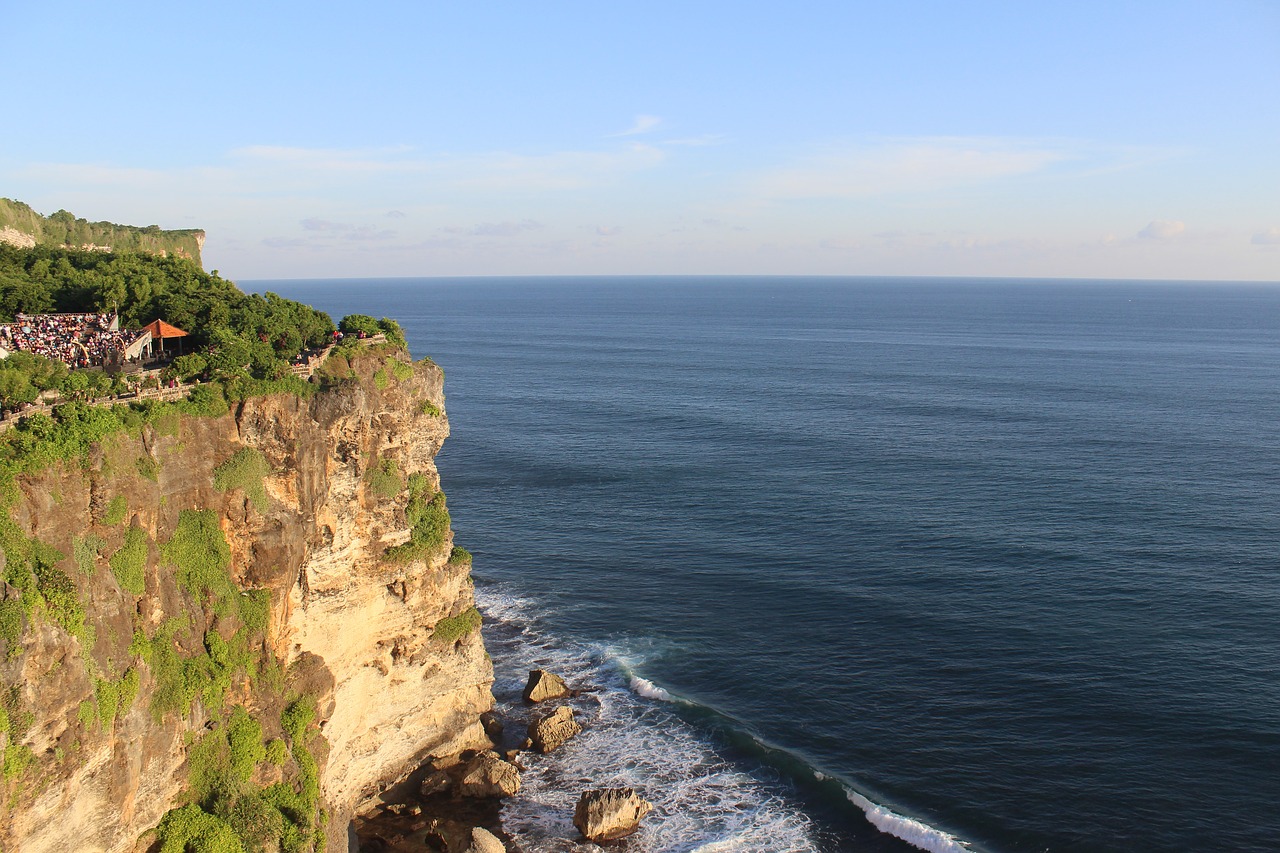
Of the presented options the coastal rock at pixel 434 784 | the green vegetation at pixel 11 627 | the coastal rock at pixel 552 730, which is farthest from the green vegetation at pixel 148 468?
the coastal rock at pixel 552 730

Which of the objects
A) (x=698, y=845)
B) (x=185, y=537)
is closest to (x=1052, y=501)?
(x=698, y=845)

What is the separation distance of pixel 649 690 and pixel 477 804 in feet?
47.0

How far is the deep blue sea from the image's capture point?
155 ft

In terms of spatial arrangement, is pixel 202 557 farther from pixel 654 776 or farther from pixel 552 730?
pixel 654 776

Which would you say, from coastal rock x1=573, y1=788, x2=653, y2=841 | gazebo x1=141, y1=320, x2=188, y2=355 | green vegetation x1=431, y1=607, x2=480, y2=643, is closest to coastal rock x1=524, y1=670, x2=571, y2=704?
green vegetation x1=431, y1=607, x2=480, y2=643

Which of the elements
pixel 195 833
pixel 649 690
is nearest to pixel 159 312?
pixel 195 833

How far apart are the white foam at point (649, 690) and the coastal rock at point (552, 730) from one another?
568cm

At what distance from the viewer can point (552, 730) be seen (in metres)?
53.5

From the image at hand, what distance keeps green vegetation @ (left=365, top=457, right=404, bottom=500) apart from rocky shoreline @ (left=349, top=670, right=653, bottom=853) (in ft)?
51.3

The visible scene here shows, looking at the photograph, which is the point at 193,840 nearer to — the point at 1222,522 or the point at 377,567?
the point at 377,567

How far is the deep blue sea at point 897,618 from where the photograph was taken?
155ft

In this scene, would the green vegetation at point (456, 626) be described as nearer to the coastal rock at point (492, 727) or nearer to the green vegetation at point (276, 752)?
the coastal rock at point (492, 727)

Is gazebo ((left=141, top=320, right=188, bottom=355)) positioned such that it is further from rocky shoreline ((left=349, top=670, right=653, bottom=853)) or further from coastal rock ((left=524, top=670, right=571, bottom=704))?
coastal rock ((left=524, top=670, right=571, bottom=704))

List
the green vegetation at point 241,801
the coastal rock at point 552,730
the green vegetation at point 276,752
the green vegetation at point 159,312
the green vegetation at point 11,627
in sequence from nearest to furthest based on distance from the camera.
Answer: the green vegetation at point 11,627 < the green vegetation at point 241,801 < the green vegetation at point 159,312 < the green vegetation at point 276,752 < the coastal rock at point 552,730
